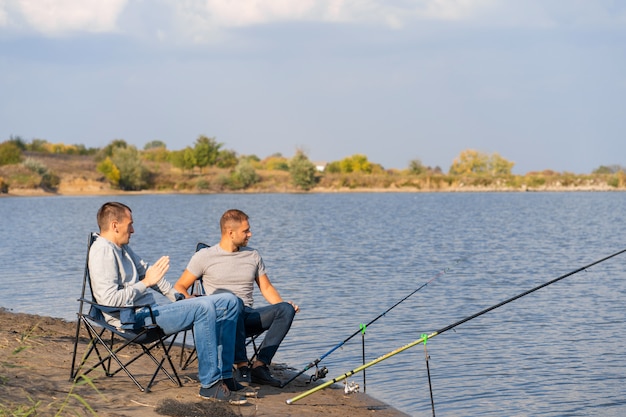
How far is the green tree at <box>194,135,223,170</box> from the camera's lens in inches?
3337

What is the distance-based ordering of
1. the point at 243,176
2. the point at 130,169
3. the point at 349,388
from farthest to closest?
the point at 243,176
the point at 130,169
the point at 349,388

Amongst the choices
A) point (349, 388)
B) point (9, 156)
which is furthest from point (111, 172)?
point (349, 388)

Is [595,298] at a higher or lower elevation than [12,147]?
lower

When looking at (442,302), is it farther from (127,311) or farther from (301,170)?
(301,170)

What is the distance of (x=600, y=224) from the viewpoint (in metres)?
33.8

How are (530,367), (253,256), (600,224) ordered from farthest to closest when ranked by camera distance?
(600,224), (530,367), (253,256)

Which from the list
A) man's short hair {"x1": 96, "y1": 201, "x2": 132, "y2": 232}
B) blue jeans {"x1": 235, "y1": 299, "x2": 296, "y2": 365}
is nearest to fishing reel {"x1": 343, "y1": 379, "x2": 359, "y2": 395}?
blue jeans {"x1": 235, "y1": 299, "x2": 296, "y2": 365}

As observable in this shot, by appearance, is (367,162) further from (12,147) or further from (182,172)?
(12,147)

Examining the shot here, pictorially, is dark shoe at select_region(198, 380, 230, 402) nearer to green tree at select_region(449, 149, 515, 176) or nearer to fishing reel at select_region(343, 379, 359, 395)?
fishing reel at select_region(343, 379, 359, 395)

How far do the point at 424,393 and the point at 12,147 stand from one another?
74559 millimetres

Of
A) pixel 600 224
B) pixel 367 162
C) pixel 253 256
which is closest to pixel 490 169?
pixel 367 162

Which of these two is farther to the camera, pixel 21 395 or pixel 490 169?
pixel 490 169

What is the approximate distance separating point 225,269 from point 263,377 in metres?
0.83

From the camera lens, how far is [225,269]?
6.53 m
